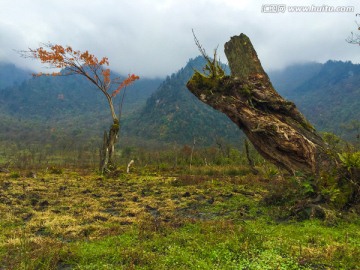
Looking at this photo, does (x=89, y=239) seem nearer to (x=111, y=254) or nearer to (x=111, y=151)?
(x=111, y=254)

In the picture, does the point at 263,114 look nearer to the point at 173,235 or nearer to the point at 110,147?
the point at 173,235

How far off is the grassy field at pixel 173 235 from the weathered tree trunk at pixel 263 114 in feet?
4.52

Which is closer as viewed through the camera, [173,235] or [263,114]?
[173,235]

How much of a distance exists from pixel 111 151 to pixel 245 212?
19.6 m

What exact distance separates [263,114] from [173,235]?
7125 millimetres

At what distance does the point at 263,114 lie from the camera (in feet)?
45.0

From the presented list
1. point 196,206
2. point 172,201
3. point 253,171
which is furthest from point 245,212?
point 253,171

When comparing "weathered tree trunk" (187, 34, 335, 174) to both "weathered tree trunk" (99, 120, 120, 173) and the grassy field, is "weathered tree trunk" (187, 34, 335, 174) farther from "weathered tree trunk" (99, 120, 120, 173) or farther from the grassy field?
"weathered tree trunk" (99, 120, 120, 173)

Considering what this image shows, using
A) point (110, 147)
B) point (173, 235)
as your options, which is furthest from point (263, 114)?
point (110, 147)

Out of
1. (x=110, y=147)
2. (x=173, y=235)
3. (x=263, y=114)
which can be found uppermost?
(x=263, y=114)

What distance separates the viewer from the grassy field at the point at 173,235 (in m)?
7.21

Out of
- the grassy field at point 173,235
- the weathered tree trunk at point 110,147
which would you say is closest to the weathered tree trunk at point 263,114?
the grassy field at point 173,235

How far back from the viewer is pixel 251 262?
23.4 ft

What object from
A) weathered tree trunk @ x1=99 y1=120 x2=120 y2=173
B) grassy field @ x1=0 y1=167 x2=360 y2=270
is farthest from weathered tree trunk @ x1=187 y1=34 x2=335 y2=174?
weathered tree trunk @ x1=99 y1=120 x2=120 y2=173
